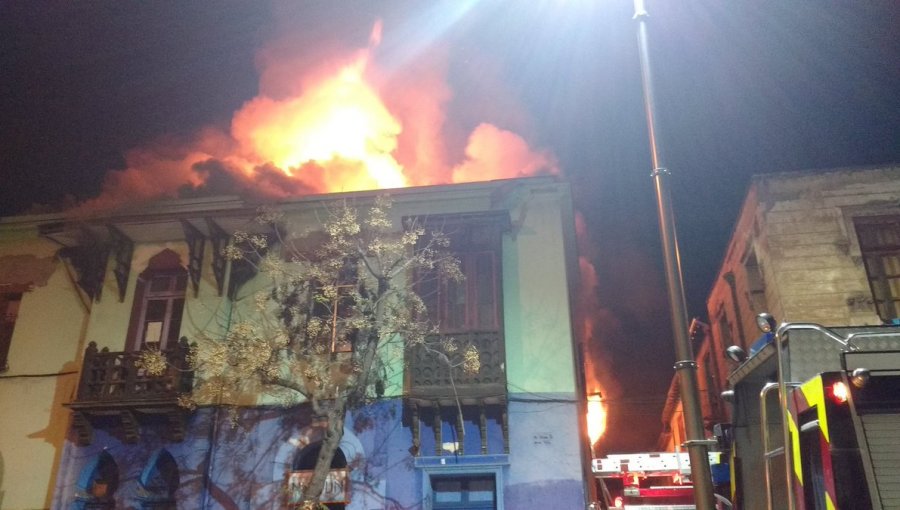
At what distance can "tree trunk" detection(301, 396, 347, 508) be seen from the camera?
11.6m

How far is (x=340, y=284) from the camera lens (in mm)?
16500

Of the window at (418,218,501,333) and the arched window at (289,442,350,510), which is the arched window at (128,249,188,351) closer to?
the arched window at (289,442,350,510)

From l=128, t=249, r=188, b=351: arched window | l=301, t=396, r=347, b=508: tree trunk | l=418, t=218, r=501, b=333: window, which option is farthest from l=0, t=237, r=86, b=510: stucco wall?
l=418, t=218, r=501, b=333: window

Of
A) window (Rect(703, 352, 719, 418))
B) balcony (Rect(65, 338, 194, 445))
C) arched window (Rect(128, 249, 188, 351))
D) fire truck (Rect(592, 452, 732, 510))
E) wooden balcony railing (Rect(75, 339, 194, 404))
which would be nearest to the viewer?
fire truck (Rect(592, 452, 732, 510))

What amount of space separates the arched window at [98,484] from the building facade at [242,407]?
43 millimetres

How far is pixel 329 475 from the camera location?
1488cm

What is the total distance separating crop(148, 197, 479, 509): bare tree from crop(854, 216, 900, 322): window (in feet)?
31.2

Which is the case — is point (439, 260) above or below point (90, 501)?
above

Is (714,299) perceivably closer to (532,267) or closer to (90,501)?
(532,267)

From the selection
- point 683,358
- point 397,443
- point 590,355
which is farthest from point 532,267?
point 590,355

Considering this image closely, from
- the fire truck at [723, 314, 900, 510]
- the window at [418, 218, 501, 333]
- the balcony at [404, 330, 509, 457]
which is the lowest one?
the fire truck at [723, 314, 900, 510]

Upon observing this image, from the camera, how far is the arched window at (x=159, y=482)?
15.4 meters

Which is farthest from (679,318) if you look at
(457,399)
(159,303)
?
(159,303)

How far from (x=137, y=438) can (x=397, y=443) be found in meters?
6.62
